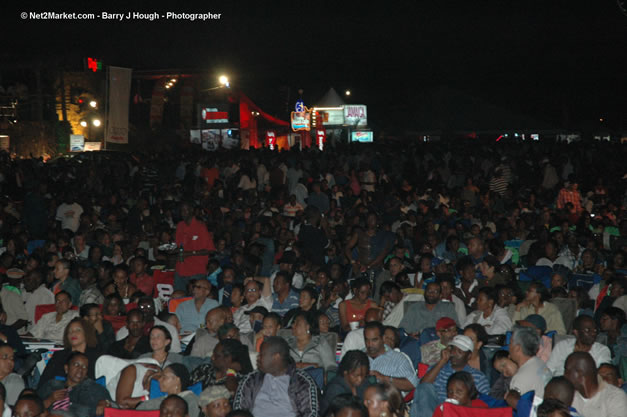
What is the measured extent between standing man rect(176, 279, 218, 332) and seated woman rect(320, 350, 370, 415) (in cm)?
291

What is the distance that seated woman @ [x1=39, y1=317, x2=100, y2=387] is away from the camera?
21.8ft

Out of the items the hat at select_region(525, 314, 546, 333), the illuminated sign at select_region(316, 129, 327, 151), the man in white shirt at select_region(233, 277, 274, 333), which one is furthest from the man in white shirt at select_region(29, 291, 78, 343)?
the illuminated sign at select_region(316, 129, 327, 151)

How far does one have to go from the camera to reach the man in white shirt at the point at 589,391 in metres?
5.40

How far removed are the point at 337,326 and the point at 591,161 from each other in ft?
56.0

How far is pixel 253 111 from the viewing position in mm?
44406

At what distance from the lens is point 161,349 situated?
21.5 feet

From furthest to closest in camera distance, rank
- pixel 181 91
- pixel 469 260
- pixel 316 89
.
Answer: pixel 316 89 < pixel 181 91 < pixel 469 260

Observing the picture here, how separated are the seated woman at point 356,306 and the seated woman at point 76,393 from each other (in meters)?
3.03

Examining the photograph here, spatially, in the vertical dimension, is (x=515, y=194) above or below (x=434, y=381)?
above

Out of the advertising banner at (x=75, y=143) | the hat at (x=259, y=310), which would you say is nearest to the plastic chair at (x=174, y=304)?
the hat at (x=259, y=310)

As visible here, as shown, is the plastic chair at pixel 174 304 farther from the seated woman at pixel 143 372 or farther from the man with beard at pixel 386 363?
the man with beard at pixel 386 363

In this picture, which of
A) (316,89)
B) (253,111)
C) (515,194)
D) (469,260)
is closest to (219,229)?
(469,260)

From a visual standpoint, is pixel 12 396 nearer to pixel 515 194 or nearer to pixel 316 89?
pixel 515 194

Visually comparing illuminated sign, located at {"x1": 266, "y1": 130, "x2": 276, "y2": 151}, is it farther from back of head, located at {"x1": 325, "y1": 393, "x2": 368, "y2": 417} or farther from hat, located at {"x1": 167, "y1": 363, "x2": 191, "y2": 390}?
back of head, located at {"x1": 325, "y1": 393, "x2": 368, "y2": 417}
